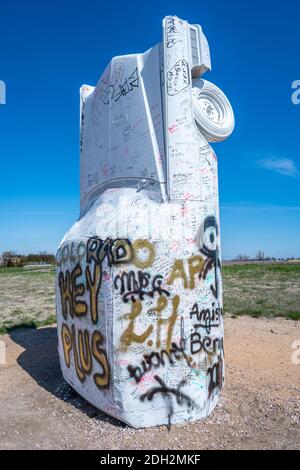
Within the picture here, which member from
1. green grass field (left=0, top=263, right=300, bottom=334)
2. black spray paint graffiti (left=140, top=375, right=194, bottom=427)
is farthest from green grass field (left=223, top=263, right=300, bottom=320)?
black spray paint graffiti (left=140, top=375, right=194, bottom=427)

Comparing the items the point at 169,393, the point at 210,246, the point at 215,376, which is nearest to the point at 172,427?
the point at 169,393

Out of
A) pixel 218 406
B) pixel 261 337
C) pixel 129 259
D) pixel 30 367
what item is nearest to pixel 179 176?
pixel 129 259

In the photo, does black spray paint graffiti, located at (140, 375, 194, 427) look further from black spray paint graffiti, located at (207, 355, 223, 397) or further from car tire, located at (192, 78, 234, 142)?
car tire, located at (192, 78, 234, 142)

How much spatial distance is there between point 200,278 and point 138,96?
10.7 feet

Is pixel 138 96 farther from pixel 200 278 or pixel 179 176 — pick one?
pixel 200 278

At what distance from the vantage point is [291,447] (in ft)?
18.2

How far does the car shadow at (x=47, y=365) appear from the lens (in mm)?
6848

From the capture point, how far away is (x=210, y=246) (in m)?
6.62

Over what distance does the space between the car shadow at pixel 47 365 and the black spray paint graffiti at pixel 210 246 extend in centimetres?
259

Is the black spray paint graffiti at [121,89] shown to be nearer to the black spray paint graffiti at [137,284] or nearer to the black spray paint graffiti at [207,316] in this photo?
the black spray paint graffiti at [137,284]

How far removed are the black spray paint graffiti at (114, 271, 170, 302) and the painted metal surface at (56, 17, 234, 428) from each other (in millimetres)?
15

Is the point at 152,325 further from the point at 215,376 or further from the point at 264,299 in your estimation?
the point at 264,299

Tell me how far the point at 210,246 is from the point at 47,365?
5.09 metres

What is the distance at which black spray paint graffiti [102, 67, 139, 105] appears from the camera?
280 inches
